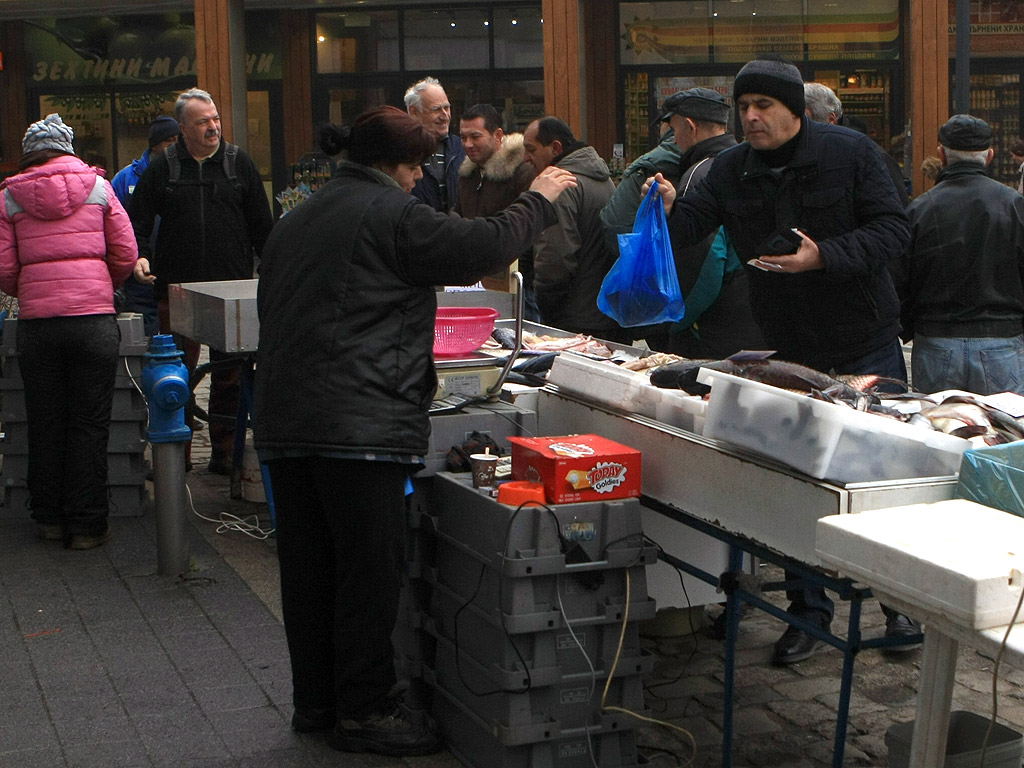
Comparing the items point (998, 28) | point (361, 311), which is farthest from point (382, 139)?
point (998, 28)

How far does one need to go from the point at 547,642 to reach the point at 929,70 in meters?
12.0

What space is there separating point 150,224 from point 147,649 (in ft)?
10.4

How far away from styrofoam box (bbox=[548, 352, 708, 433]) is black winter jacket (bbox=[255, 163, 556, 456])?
23.3 inches

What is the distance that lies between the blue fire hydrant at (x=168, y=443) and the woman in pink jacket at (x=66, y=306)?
52cm

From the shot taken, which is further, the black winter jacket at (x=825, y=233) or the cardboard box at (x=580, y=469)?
the black winter jacket at (x=825, y=233)

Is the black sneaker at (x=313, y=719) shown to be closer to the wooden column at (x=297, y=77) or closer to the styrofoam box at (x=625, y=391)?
the styrofoam box at (x=625, y=391)

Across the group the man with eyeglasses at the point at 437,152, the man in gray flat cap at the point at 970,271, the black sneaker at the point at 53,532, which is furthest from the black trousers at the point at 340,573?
the man with eyeglasses at the point at 437,152

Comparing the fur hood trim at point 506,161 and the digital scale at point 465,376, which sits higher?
the fur hood trim at point 506,161

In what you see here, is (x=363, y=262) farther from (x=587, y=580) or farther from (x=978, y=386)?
(x=978, y=386)

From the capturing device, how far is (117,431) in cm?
Answer: 673

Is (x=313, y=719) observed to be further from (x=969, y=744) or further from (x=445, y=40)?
(x=445, y=40)

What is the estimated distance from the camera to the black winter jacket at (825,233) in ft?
13.9

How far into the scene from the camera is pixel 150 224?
290 inches

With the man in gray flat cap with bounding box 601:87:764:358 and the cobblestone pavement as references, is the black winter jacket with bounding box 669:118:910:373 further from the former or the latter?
the cobblestone pavement
